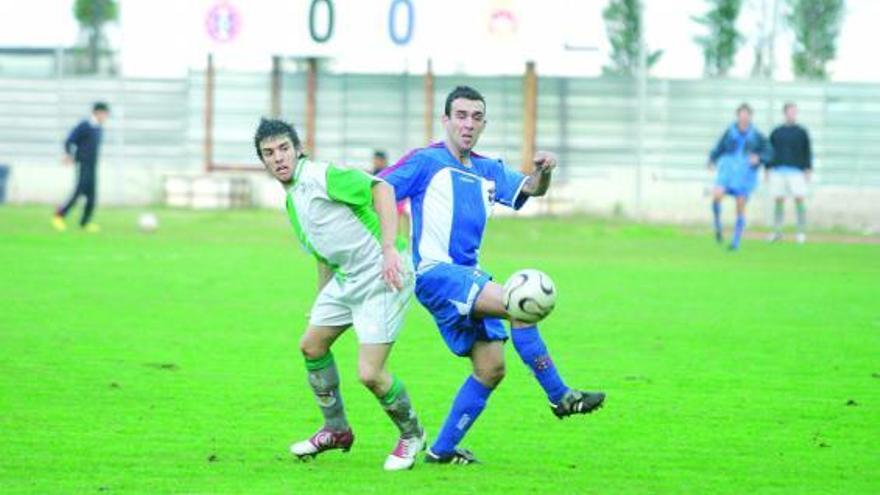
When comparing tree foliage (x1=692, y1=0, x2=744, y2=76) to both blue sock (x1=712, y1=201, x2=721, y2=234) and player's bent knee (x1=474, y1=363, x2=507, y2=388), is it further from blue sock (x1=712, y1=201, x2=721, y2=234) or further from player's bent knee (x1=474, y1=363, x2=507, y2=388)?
player's bent knee (x1=474, y1=363, x2=507, y2=388)

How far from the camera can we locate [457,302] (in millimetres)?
9406

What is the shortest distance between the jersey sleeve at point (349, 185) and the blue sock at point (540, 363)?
1.01m

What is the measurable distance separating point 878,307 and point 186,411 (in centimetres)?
990

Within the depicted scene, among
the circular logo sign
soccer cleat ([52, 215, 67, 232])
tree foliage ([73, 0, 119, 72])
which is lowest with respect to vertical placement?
soccer cleat ([52, 215, 67, 232])

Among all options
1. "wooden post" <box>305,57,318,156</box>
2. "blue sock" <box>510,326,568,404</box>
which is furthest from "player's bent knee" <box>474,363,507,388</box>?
→ "wooden post" <box>305,57,318,156</box>

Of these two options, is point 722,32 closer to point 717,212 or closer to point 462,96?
point 717,212

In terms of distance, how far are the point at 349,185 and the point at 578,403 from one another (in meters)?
1.53

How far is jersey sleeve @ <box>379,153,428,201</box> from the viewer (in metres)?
9.62

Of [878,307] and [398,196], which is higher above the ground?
[398,196]

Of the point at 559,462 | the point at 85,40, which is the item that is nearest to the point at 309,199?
the point at 559,462

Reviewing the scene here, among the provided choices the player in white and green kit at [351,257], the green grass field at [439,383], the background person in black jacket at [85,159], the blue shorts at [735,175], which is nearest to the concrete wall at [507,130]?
the blue shorts at [735,175]

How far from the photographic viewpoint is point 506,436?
34.6ft

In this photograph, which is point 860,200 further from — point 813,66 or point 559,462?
point 559,462

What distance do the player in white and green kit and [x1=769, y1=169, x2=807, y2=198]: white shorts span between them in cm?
2223
